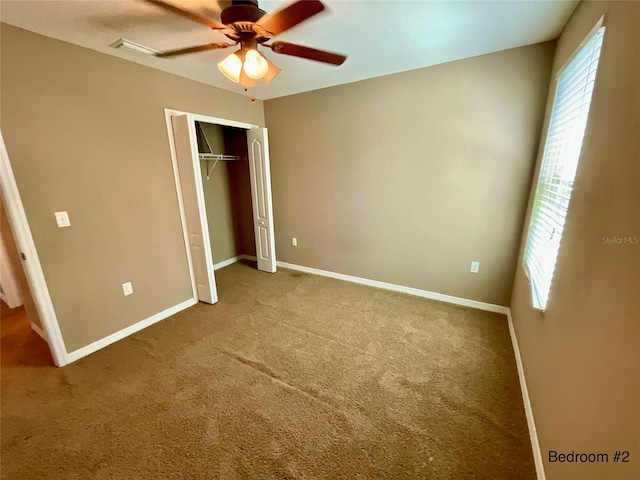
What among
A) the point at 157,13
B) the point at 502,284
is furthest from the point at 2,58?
the point at 502,284

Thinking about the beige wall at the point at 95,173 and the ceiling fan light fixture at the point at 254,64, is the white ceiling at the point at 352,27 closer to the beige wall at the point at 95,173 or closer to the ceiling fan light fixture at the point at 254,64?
the beige wall at the point at 95,173

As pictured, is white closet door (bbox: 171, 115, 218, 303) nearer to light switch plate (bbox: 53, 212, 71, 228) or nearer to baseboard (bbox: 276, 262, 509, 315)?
light switch plate (bbox: 53, 212, 71, 228)

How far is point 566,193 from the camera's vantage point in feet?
4.95

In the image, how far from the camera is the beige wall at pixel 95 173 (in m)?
1.92

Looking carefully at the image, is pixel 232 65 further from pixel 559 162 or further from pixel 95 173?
pixel 559 162

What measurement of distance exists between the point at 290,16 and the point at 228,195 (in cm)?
339

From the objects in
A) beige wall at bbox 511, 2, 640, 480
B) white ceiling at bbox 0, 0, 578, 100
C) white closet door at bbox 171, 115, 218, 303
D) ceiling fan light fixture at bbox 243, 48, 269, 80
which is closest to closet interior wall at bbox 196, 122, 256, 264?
white closet door at bbox 171, 115, 218, 303

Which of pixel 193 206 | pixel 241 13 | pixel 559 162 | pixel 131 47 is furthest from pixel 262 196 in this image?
pixel 559 162

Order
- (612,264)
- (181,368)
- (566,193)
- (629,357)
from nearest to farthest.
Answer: (629,357)
(612,264)
(566,193)
(181,368)

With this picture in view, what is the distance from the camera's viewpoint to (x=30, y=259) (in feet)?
6.53

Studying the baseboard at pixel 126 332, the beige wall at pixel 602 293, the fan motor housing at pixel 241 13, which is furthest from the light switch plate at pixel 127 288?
the beige wall at pixel 602 293

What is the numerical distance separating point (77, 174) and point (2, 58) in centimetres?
80

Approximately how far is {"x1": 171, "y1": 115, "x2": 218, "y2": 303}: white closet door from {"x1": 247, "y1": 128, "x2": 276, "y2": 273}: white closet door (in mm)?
1037

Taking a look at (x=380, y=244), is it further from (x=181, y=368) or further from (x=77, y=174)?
(x=77, y=174)
